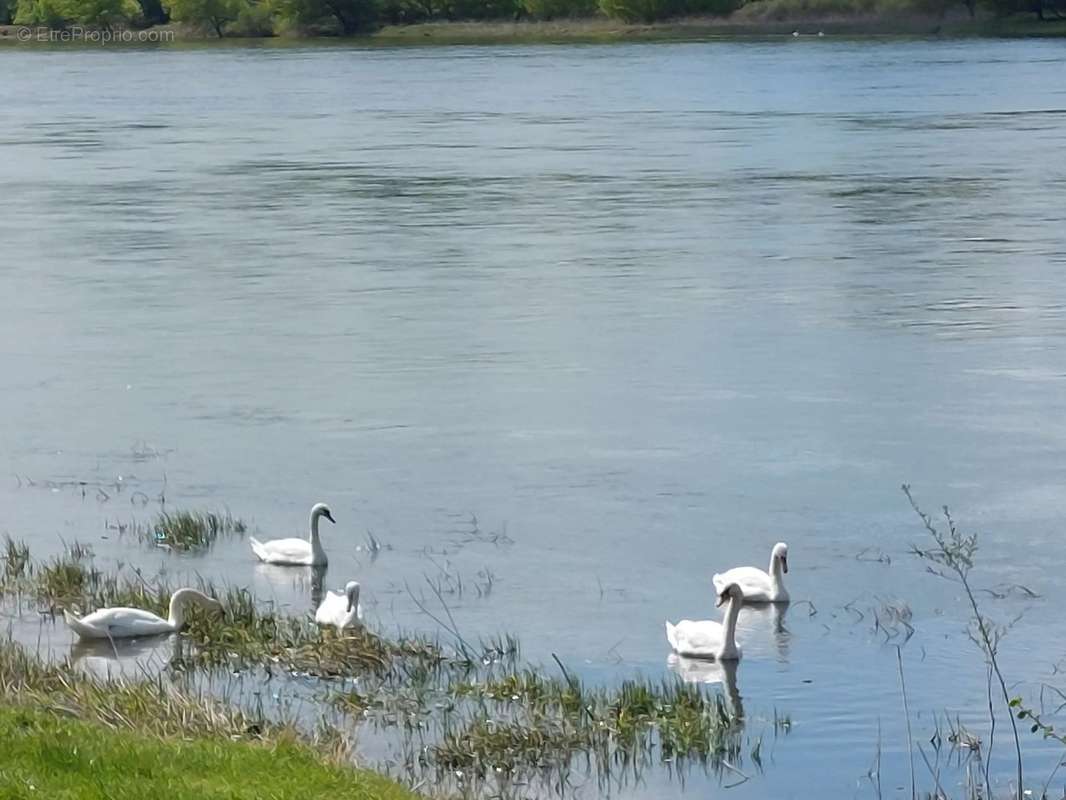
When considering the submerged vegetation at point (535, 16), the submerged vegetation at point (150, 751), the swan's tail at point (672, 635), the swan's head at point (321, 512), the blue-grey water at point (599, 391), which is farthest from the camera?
the submerged vegetation at point (535, 16)

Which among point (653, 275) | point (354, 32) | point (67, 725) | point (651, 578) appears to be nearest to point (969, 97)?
point (653, 275)

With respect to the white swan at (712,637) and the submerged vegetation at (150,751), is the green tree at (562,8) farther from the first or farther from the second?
the submerged vegetation at (150,751)

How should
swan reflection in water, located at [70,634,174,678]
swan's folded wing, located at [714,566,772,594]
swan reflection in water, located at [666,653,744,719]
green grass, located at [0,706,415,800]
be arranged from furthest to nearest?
swan's folded wing, located at [714,566,772,594] → swan reflection in water, located at [70,634,174,678] → swan reflection in water, located at [666,653,744,719] → green grass, located at [0,706,415,800]

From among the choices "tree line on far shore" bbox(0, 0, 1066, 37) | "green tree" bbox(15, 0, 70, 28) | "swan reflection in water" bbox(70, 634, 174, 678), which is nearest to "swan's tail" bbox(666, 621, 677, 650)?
"swan reflection in water" bbox(70, 634, 174, 678)

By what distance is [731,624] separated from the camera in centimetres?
1246

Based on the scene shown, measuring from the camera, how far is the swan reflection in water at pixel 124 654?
40.4ft

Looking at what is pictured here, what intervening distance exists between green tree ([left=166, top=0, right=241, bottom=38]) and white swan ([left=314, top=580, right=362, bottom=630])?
12825 centimetres

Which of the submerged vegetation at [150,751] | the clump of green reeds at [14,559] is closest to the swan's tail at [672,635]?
the submerged vegetation at [150,751]

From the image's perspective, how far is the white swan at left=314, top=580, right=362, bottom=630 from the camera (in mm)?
12680

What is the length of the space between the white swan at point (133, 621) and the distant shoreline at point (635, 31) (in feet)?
321

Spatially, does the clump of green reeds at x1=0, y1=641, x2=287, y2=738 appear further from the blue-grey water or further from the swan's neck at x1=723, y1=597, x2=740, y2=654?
the swan's neck at x1=723, y1=597, x2=740, y2=654

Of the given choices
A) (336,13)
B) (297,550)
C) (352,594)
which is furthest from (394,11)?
(352,594)

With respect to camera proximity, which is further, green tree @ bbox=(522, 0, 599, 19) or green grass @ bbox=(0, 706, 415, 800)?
green tree @ bbox=(522, 0, 599, 19)

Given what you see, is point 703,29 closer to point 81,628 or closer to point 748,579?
point 748,579
